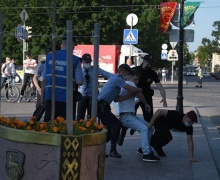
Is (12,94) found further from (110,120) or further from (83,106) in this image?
(110,120)

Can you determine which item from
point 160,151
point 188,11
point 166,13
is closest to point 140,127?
point 160,151

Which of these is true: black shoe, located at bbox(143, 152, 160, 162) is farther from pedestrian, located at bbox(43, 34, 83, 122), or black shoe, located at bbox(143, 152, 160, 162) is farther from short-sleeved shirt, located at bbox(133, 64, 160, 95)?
short-sleeved shirt, located at bbox(133, 64, 160, 95)

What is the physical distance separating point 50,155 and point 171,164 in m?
4.08

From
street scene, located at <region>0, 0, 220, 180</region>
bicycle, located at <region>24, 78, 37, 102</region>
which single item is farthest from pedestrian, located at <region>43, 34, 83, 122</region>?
bicycle, located at <region>24, 78, 37, 102</region>

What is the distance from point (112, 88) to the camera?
9828 mm

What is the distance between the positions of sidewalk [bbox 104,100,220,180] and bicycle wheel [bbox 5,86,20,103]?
965 cm

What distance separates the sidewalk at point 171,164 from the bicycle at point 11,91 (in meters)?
9.66

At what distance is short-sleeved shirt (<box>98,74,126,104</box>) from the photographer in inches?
383

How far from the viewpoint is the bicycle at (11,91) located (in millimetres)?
21828

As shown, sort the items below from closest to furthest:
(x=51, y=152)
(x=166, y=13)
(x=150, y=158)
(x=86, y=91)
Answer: (x=51, y=152) → (x=150, y=158) → (x=86, y=91) → (x=166, y=13)

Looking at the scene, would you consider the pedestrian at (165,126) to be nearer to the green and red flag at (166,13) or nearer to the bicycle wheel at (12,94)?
the green and red flag at (166,13)

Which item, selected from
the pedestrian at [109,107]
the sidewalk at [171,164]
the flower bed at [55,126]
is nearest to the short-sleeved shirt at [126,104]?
the pedestrian at [109,107]

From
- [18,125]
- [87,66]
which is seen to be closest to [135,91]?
[87,66]

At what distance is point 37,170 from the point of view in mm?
5984
